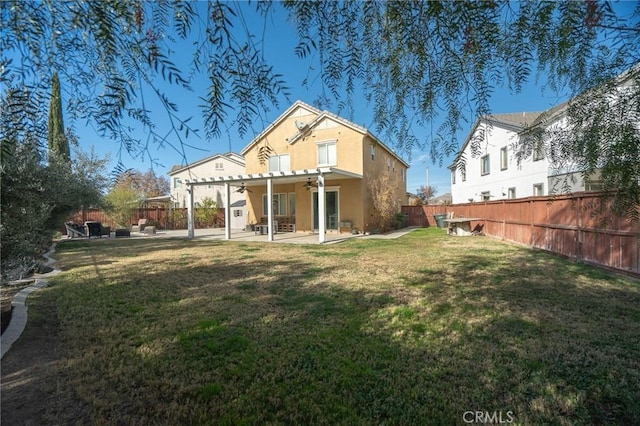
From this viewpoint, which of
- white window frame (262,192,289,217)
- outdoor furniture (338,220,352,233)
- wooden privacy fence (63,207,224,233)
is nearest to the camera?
outdoor furniture (338,220,352,233)

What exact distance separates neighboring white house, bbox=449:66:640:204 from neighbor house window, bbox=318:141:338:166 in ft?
21.0

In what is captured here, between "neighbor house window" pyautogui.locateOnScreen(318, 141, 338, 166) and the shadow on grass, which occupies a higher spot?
"neighbor house window" pyautogui.locateOnScreen(318, 141, 338, 166)

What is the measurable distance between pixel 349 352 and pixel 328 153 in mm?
14799

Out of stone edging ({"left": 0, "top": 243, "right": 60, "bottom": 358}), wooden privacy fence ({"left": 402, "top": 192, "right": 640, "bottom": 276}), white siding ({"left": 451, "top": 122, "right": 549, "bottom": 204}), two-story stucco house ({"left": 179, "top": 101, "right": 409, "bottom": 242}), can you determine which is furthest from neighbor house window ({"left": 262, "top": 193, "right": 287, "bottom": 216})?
stone edging ({"left": 0, "top": 243, "right": 60, "bottom": 358})

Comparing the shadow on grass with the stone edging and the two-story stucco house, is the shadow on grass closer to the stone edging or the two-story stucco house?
the stone edging

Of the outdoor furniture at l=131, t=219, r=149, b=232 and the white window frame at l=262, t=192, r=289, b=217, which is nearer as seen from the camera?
the white window frame at l=262, t=192, r=289, b=217

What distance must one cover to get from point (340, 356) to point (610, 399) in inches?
86.0

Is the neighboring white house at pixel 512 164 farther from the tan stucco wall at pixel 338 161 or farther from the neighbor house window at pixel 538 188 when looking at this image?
the tan stucco wall at pixel 338 161

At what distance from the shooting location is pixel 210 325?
3924 mm

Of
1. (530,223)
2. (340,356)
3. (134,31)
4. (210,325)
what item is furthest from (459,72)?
(530,223)

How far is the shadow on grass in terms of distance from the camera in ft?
7.63

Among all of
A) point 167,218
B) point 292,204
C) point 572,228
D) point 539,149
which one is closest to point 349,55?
point 539,149

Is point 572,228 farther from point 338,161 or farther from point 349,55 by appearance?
point 338,161

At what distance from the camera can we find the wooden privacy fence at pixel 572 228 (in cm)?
532
